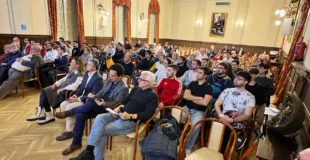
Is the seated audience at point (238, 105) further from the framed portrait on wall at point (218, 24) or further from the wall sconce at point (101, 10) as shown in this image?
the framed portrait on wall at point (218, 24)

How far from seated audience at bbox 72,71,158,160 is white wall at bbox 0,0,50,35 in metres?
5.98

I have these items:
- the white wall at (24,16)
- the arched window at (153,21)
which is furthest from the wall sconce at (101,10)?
the arched window at (153,21)

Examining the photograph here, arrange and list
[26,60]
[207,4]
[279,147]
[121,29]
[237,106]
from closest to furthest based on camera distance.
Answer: [279,147] < [237,106] < [26,60] < [121,29] < [207,4]

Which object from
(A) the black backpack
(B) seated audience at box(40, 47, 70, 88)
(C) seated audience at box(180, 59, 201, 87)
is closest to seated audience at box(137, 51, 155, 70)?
(C) seated audience at box(180, 59, 201, 87)

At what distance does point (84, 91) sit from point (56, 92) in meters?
0.57

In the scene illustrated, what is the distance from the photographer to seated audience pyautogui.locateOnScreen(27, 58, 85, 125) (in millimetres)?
2975

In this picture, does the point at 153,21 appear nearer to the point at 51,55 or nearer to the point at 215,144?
the point at 51,55

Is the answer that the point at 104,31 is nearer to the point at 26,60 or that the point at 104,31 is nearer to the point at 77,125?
the point at 26,60

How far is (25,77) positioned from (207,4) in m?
11.4

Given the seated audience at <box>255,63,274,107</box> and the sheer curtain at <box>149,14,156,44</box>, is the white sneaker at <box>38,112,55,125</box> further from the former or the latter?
the sheer curtain at <box>149,14,156,44</box>

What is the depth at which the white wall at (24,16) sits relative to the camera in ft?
18.9

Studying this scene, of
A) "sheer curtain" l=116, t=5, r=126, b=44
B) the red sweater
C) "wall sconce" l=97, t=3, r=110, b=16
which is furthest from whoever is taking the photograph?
"sheer curtain" l=116, t=5, r=126, b=44

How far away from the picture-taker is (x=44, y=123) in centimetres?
306

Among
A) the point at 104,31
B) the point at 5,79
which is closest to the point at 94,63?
the point at 5,79
